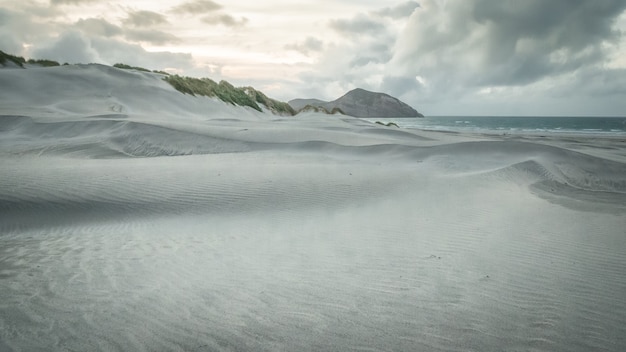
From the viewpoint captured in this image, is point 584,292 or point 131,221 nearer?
point 584,292

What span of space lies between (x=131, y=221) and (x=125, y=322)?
301 centimetres

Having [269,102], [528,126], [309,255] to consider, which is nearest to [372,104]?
[528,126]

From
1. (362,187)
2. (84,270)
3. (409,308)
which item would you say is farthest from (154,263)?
(362,187)

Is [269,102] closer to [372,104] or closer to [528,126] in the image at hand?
[528,126]

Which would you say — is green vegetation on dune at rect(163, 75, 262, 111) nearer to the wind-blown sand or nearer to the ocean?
the wind-blown sand

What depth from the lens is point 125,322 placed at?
8.05ft

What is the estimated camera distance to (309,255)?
3.88 metres

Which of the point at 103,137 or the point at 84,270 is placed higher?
the point at 103,137

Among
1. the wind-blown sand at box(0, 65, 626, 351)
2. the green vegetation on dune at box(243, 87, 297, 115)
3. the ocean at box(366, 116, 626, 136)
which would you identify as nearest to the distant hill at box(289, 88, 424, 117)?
the ocean at box(366, 116, 626, 136)

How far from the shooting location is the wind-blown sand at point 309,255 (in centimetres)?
237

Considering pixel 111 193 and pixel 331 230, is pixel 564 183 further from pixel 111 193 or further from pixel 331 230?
pixel 111 193

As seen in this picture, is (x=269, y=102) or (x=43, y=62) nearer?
(x=43, y=62)

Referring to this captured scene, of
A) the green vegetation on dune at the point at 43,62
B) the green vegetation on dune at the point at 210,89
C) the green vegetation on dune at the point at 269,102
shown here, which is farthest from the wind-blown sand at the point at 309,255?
the green vegetation on dune at the point at 269,102

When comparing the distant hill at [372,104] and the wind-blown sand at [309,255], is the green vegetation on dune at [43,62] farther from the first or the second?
the distant hill at [372,104]
